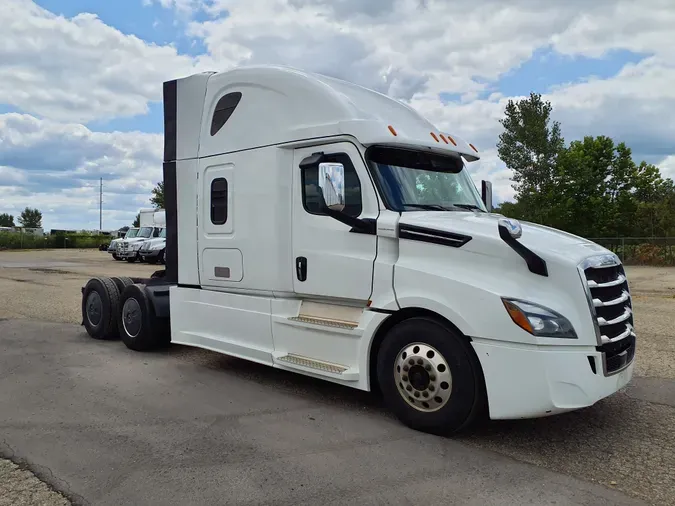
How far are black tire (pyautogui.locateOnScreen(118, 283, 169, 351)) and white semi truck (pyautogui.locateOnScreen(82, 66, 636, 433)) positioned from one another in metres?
0.06

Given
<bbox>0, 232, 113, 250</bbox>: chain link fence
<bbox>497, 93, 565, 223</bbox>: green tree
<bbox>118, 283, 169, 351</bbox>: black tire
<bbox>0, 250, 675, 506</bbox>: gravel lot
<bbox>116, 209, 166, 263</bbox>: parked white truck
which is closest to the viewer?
<bbox>0, 250, 675, 506</bbox>: gravel lot

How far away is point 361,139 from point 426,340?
6.02ft

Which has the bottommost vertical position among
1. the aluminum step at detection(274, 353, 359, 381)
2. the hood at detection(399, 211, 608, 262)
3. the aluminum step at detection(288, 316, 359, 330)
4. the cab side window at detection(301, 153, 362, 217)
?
the aluminum step at detection(274, 353, 359, 381)

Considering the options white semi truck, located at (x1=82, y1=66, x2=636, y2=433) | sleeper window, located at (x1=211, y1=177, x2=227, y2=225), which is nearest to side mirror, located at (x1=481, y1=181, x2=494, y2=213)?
white semi truck, located at (x1=82, y1=66, x2=636, y2=433)

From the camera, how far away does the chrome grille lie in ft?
13.5

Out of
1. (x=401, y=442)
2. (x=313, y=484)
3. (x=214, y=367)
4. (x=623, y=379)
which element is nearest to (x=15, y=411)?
(x=214, y=367)

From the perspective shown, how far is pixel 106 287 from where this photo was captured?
27.2 ft

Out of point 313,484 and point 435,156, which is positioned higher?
point 435,156

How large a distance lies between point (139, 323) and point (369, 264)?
401cm

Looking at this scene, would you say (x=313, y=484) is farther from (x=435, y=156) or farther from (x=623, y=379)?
(x=435, y=156)

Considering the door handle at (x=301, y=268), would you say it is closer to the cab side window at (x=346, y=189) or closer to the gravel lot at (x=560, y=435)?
the cab side window at (x=346, y=189)

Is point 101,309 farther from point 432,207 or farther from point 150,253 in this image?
point 150,253

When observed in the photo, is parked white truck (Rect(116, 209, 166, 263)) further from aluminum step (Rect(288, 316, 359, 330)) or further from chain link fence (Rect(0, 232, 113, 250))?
chain link fence (Rect(0, 232, 113, 250))

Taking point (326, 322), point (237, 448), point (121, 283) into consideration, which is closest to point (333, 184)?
point (326, 322)
